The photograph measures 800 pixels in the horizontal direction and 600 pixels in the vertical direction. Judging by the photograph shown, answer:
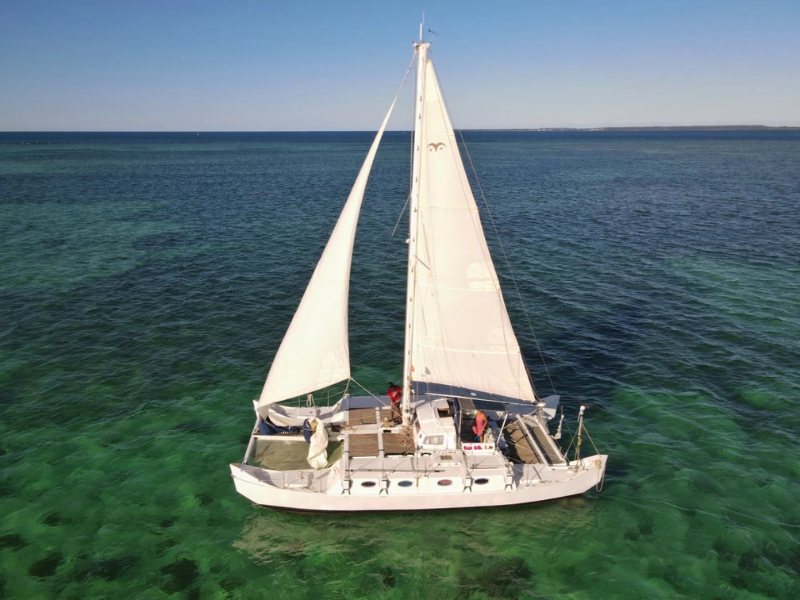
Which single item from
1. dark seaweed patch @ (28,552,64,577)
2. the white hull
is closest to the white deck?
the white hull

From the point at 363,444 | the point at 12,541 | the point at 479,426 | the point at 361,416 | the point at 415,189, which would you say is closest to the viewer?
the point at 12,541

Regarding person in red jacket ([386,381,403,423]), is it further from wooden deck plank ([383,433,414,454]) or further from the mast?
the mast

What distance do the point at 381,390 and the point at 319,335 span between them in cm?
838

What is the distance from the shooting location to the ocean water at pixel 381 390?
16750 millimetres

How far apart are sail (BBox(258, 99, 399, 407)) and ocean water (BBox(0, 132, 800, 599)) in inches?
187

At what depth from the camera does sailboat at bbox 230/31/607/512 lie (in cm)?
1772

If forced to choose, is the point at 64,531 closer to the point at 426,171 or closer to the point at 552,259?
the point at 426,171

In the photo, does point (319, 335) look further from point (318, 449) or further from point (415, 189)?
point (415, 189)

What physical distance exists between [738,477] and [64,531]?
24953 mm

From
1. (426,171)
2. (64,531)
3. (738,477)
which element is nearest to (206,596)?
(64,531)

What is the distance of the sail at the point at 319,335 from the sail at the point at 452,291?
95.8 inches

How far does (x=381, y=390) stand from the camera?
26672 mm

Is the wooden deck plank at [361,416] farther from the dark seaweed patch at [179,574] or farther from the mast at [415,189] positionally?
the dark seaweed patch at [179,574]

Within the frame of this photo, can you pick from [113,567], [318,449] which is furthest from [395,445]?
[113,567]
